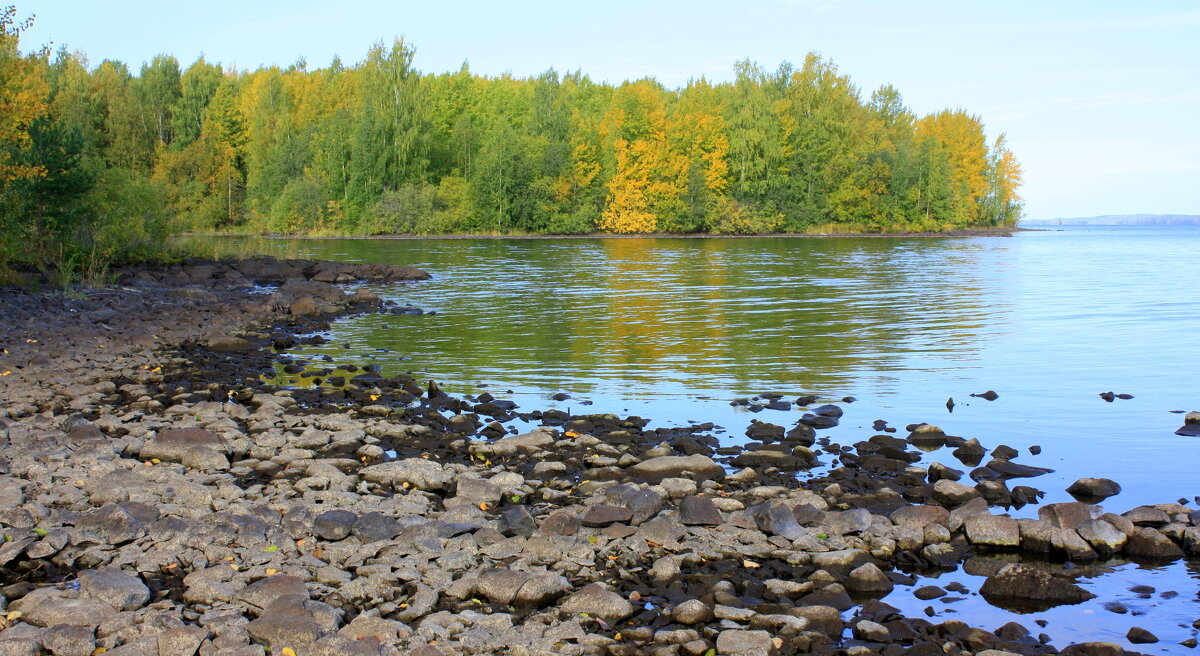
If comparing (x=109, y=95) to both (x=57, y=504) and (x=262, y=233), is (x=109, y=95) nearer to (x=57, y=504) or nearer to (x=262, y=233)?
(x=262, y=233)

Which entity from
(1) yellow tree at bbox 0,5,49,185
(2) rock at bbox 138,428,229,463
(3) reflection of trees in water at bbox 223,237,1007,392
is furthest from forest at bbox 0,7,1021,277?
(2) rock at bbox 138,428,229,463

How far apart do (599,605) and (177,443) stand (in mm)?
6105

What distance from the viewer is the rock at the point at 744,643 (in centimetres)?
591

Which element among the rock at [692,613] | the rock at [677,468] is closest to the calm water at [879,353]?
the rock at [692,613]

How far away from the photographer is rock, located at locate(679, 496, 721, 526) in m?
8.35

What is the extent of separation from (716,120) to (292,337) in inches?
2988

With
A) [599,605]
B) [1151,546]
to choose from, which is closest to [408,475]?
[599,605]

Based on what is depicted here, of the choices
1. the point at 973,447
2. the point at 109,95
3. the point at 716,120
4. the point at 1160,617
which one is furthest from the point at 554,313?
the point at 109,95

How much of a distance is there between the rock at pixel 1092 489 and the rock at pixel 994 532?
2.01 meters

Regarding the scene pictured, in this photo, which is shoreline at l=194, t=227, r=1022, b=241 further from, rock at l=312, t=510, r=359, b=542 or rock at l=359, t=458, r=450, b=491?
rock at l=312, t=510, r=359, b=542

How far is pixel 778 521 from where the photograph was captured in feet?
26.8

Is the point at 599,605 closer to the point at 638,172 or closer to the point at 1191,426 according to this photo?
the point at 1191,426

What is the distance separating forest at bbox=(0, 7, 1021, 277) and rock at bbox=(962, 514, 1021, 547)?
7981cm

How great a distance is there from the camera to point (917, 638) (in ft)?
20.4
